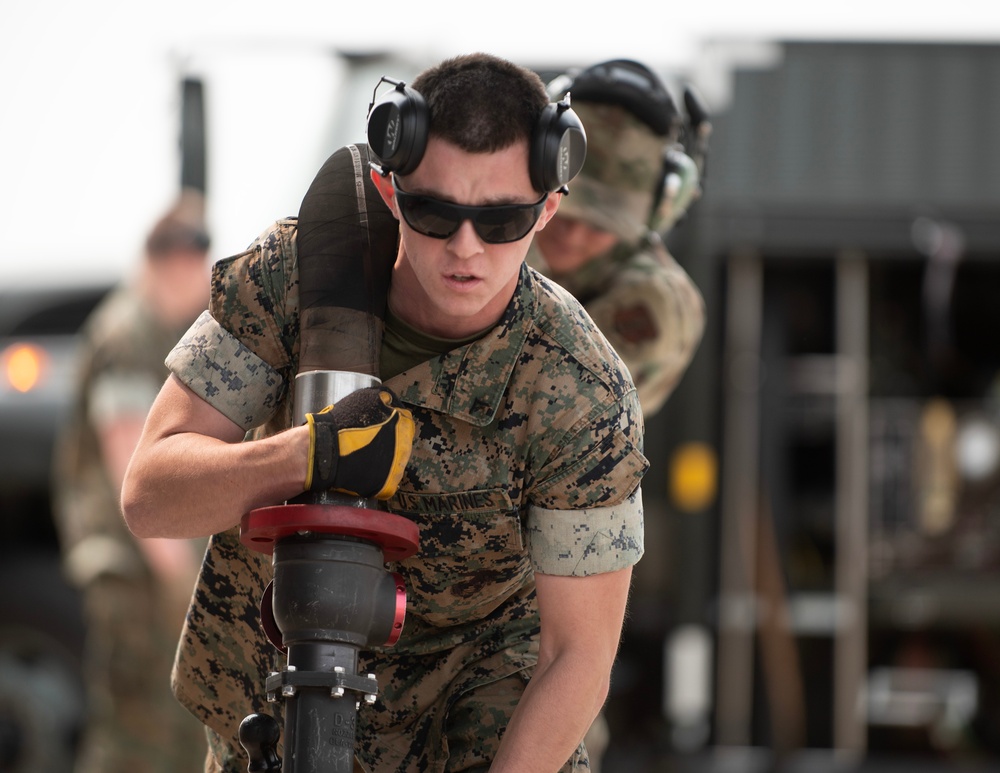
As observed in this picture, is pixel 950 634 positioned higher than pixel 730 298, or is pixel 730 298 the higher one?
pixel 730 298

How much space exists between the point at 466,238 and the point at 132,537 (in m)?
4.05

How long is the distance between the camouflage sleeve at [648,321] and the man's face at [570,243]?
0.10m

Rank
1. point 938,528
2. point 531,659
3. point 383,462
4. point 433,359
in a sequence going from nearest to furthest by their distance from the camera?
point 383,462 → point 433,359 → point 531,659 → point 938,528

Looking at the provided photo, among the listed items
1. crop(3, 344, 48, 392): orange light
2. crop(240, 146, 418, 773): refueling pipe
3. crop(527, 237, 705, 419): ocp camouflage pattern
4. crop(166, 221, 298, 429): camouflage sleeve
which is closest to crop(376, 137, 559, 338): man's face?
crop(240, 146, 418, 773): refueling pipe

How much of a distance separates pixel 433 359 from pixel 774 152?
16.3ft

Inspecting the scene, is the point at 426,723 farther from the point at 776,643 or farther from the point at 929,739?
the point at 929,739

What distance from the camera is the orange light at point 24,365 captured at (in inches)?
289

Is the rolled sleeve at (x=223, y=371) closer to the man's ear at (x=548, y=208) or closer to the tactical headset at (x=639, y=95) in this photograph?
the man's ear at (x=548, y=208)

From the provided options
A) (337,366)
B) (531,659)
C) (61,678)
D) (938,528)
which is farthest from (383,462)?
(938,528)

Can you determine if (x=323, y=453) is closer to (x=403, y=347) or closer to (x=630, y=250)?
(x=403, y=347)

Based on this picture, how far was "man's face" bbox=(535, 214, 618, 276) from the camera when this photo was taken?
422 centimetres

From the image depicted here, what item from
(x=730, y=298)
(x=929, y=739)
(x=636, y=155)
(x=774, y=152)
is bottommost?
(x=929, y=739)

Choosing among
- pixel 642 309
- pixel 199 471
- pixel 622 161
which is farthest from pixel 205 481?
pixel 622 161

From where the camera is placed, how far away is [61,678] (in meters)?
7.12
